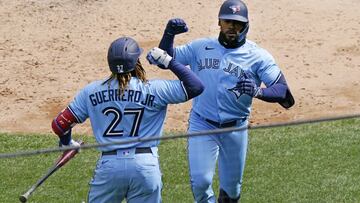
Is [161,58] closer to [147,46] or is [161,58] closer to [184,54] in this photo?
[184,54]

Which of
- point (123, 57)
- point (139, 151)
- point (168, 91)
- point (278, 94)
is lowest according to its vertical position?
point (278, 94)

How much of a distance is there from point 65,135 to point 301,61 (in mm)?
7980

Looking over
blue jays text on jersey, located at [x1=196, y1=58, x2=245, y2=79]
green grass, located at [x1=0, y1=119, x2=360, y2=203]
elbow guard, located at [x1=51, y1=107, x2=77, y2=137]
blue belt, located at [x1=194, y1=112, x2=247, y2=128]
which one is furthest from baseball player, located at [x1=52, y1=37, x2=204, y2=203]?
green grass, located at [x1=0, y1=119, x2=360, y2=203]

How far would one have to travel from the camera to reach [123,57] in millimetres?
6891

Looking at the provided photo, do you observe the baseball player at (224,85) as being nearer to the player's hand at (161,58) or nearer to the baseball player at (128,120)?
the player's hand at (161,58)

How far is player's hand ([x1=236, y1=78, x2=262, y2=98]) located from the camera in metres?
7.59

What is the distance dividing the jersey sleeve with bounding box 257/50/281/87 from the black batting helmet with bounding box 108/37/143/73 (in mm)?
1479

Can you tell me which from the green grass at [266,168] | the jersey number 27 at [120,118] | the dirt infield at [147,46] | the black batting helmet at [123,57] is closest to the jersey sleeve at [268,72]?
the black batting helmet at [123,57]

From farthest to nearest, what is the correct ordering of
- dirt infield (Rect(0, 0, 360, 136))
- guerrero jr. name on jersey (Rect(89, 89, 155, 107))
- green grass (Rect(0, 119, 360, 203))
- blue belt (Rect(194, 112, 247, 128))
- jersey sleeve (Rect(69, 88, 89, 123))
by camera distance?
dirt infield (Rect(0, 0, 360, 136)) < green grass (Rect(0, 119, 360, 203)) < blue belt (Rect(194, 112, 247, 128)) < jersey sleeve (Rect(69, 88, 89, 123)) < guerrero jr. name on jersey (Rect(89, 89, 155, 107))

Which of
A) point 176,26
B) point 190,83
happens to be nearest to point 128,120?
point 190,83

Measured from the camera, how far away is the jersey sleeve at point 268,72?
26.5ft

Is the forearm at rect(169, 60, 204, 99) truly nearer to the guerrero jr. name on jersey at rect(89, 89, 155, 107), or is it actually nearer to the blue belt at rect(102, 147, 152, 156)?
the guerrero jr. name on jersey at rect(89, 89, 155, 107)

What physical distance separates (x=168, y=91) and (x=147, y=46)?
8.25m

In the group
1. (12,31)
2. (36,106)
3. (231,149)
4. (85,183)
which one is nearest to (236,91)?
(231,149)
